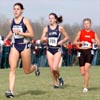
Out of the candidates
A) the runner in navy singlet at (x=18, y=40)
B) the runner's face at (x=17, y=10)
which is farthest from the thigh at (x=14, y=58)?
the runner's face at (x=17, y=10)

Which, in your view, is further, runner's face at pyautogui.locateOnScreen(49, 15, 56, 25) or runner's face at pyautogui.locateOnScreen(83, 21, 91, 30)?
runner's face at pyautogui.locateOnScreen(49, 15, 56, 25)

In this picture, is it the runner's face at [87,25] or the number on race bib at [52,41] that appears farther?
the number on race bib at [52,41]

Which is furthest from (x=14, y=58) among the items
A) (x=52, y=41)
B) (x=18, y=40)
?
(x=52, y=41)

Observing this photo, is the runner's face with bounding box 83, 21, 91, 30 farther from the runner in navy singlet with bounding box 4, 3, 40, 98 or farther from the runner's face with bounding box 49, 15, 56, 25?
the runner in navy singlet with bounding box 4, 3, 40, 98

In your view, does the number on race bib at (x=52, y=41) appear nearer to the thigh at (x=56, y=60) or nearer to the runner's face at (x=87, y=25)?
the thigh at (x=56, y=60)

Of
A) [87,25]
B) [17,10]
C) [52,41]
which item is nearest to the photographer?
Result: [17,10]

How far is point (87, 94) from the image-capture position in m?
11.4

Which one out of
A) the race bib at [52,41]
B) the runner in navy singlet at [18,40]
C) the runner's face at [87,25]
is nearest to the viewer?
the runner in navy singlet at [18,40]

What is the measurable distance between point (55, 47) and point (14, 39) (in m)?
2.54

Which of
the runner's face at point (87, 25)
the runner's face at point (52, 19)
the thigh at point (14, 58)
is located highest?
the runner's face at point (52, 19)

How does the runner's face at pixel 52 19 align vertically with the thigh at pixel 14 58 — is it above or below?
above

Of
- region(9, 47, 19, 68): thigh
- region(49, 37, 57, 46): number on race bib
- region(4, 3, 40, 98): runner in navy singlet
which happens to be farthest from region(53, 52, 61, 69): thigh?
region(9, 47, 19, 68): thigh

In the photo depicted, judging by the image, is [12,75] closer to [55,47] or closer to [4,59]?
[55,47]

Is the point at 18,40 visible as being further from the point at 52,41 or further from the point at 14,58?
the point at 52,41
